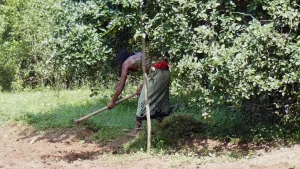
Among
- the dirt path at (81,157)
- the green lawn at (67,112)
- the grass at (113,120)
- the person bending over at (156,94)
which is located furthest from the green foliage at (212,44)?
the green lawn at (67,112)

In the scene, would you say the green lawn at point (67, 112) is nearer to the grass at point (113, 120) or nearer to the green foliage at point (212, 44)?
the grass at point (113, 120)

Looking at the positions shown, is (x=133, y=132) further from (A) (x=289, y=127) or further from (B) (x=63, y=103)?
(B) (x=63, y=103)

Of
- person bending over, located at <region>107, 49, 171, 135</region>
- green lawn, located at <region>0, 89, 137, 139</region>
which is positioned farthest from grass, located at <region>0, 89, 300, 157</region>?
person bending over, located at <region>107, 49, 171, 135</region>

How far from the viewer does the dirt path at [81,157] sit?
537 cm

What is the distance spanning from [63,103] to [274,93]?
733cm

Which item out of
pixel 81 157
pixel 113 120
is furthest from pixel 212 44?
pixel 113 120

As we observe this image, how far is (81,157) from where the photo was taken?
24.1 feet

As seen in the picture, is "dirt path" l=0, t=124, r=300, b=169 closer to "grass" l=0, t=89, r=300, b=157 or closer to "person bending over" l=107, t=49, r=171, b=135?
"grass" l=0, t=89, r=300, b=157

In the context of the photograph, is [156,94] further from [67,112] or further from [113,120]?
[67,112]

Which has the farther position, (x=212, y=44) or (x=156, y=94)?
(x=156, y=94)

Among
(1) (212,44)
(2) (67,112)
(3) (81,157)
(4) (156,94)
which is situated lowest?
(3) (81,157)

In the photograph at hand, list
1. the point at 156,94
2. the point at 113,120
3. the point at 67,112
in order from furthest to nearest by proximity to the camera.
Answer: the point at 67,112 < the point at 113,120 < the point at 156,94

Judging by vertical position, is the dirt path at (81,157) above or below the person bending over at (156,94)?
below

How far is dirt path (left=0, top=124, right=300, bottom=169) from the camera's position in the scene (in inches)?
211
